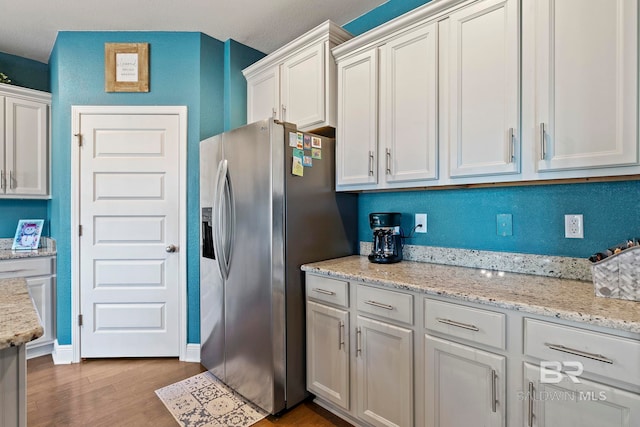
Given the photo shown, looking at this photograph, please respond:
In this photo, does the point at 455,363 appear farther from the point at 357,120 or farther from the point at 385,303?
the point at 357,120

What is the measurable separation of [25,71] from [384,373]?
4127mm

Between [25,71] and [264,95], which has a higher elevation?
[25,71]

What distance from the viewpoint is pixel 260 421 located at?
6.33 ft

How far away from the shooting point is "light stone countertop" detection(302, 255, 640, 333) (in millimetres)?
1104

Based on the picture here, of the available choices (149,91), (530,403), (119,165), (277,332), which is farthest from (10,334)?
(149,91)

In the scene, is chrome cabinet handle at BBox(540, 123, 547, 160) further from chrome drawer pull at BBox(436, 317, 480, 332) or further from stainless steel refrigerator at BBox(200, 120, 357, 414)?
stainless steel refrigerator at BBox(200, 120, 357, 414)

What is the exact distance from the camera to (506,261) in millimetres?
1826

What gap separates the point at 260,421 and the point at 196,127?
2.20 m

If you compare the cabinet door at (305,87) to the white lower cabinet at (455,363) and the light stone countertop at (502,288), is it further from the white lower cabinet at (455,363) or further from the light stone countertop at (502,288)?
the white lower cabinet at (455,363)

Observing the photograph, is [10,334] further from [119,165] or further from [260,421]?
[119,165]

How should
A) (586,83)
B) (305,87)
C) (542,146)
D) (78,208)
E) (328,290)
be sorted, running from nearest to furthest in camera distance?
(586,83)
(542,146)
(328,290)
(305,87)
(78,208)

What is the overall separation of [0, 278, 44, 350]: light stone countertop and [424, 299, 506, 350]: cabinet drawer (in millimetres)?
1369

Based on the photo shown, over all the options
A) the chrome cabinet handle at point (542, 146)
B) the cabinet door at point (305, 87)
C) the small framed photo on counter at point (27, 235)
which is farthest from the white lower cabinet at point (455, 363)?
the small framed photo on counter at point (27, 235)

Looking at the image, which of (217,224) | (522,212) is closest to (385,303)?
(522,212)
